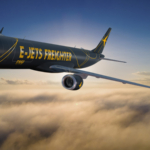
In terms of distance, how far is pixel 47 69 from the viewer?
16594 mm

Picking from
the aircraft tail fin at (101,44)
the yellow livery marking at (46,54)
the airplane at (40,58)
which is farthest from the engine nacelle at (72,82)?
the aircraft tail fin at (101,44)

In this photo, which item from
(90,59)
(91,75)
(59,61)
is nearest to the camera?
(91,75)

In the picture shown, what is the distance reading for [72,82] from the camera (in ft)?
49.9

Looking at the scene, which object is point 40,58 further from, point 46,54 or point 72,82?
point 72,82

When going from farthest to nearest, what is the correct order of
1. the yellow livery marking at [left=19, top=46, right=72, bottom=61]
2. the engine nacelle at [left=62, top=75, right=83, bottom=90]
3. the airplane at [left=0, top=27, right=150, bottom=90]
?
the yellow livery marking at [left=19, top=46, right=72, bottom=61], the engine nacelle at [left=62, top=75, right=83, bottom=90], the airplane at [left=0, top=27, right=150, bottom=90]

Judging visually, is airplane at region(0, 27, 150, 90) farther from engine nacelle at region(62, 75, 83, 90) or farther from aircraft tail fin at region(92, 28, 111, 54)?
aircraft tail fin at region(92, 28, 111, 54)

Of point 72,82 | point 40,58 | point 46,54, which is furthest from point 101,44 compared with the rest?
point 40,58

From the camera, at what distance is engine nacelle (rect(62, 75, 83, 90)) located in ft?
46.5

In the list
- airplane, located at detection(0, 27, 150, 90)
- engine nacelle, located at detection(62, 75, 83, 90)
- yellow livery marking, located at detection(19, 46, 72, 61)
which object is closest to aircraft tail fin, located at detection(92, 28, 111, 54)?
airplane, located at detection(0, 27, 150, 90)

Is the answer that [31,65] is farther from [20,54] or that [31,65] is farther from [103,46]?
[103,46]

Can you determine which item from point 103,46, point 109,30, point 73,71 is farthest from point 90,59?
point 73,71

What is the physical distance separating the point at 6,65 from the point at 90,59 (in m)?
13.1

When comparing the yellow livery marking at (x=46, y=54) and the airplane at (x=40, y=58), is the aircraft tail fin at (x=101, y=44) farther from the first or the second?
the yellow livery marking at (x=46, y=54)

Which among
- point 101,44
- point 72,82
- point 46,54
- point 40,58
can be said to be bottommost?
point 72,82
